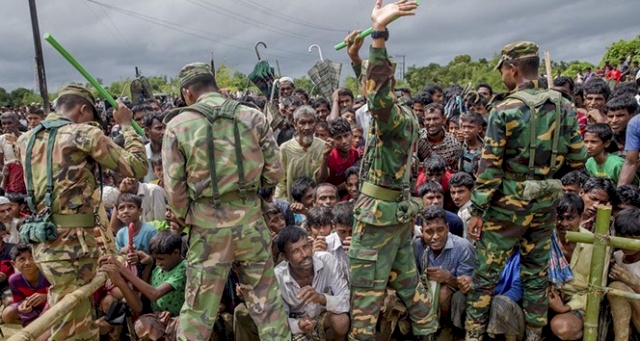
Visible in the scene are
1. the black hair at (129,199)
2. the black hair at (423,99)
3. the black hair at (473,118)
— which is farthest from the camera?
the black hair at (423,99)

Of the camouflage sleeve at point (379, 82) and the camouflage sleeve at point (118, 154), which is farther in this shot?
the camouflage sleeve at point (118, 154)

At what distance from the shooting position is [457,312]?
415cm

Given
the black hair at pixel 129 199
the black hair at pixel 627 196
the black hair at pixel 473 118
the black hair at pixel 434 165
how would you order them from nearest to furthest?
the black hair at pixel 627 196, the black hair at pixel 129 199, the black hair at pixel 434 165, the black hair at pixel 473 118

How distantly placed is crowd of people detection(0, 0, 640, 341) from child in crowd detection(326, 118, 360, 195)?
1320 millimetres

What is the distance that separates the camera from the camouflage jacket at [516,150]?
12.0 feet

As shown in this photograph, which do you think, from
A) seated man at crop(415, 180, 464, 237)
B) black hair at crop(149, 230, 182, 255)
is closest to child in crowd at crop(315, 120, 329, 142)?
seated man at crop(415, 180, 464, 237)

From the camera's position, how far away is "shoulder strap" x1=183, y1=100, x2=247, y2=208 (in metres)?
3.40

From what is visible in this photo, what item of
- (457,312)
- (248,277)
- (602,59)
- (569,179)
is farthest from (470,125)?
(602,59)

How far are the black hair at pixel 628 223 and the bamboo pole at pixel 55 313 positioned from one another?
151 inches

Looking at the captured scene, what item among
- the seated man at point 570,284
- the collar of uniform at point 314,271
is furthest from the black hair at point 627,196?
the collar of uniform at point 314,271

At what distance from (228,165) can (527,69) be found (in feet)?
7.36

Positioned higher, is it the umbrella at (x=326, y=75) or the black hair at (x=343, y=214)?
the umbrella at (x=326, y=75)

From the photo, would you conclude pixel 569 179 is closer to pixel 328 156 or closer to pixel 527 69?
pixel 527 69

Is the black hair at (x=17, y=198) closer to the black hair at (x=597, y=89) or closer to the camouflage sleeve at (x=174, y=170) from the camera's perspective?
the camouflage sleeve at (x=174, y=170)
